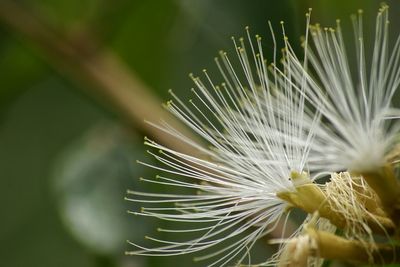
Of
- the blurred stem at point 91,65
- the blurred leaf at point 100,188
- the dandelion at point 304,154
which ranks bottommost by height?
the dandelion at point 304,154

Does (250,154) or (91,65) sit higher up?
(91,65)

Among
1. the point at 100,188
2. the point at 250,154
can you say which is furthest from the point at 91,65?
the point at 250,154

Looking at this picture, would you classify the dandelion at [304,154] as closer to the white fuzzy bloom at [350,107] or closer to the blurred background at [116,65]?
the white fuzzy bloom at [350,107]

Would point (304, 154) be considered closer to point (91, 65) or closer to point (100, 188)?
point (100, 188)

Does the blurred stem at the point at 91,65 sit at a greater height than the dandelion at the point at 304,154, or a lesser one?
greater

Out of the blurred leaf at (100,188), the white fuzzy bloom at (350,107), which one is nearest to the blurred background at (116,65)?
the blurred leaf at (100,188)

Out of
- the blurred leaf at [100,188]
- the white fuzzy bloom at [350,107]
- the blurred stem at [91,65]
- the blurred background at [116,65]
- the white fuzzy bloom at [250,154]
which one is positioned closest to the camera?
the white fuzzy bloom at [350,107]

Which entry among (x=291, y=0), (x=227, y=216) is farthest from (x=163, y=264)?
(x=227, y=216)

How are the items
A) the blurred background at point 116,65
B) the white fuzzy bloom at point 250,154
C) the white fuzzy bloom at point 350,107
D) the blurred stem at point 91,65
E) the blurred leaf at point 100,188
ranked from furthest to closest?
the blurred stem at point 91,65 < the blurred leaf at point 100,188 < the blurred background at point 116,65 < the white fuzzy bloom at point 250,154 < the white fuzzy bloom at point 350,107

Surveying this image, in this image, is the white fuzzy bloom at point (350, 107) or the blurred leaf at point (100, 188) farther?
the blurred leaf at point (100, 188)
